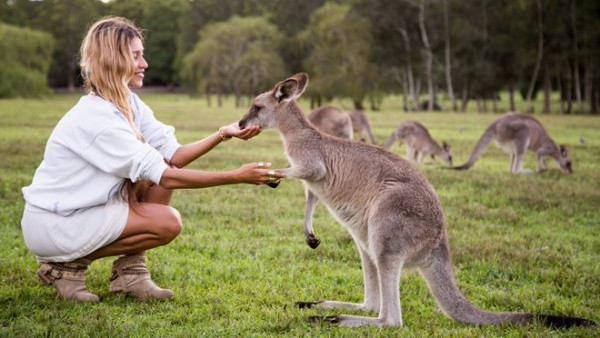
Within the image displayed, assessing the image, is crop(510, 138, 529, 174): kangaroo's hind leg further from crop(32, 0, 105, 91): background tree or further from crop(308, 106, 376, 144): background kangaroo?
crop(32, 0, 105, 91): background tree

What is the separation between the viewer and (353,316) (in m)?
3.36

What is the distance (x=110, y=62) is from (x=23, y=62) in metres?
39.0

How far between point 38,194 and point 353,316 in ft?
5.96

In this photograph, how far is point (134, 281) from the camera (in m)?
3.71

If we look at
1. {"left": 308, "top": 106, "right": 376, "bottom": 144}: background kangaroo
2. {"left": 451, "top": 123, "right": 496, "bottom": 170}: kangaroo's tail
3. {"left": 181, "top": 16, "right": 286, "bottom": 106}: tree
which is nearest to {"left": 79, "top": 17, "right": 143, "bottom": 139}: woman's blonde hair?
{"left": 451, "top": 123, "right": 496, "bottom": 170}: kangaroo's tail

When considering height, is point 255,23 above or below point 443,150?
above

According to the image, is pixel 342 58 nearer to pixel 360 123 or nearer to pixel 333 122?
pixel 360 123

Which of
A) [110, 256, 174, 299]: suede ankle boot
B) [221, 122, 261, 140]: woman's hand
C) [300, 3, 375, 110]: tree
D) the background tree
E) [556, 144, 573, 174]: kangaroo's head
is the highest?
the background tree

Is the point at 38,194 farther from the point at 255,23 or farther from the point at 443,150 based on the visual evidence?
the point at 255,23

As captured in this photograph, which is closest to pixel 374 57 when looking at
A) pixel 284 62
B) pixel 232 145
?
pixel 284 62

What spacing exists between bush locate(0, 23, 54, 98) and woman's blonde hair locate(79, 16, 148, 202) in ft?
123

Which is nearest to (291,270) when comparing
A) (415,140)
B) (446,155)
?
(446,155)

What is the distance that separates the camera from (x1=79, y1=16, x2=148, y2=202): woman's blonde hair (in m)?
3.45

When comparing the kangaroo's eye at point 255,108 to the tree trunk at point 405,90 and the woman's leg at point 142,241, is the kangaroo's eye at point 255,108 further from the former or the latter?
the tree trunk at point 405,90
